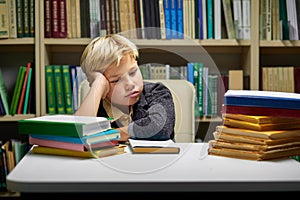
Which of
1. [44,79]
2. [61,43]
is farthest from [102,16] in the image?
[44,79]

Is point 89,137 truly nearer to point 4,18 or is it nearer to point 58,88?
point 58,88

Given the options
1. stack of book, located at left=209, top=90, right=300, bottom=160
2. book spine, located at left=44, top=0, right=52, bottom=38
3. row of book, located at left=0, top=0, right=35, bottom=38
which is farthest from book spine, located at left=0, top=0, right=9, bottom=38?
stack of book, located at left=209, top=90, right=300, bottom=160

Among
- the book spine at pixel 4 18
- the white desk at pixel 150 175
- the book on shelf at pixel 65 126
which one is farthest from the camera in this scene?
the book spine at pixel 4 18

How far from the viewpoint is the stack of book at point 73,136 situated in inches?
47.8

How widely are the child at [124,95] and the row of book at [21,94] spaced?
102 centimetres

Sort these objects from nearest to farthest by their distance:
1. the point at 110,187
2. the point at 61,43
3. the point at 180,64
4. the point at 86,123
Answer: the point at 110,187 → the point at 86,123 → the point at 61,43 → the point at 180,64

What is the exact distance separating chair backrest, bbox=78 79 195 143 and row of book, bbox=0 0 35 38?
0.75 meters

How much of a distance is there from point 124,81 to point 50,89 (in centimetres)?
126

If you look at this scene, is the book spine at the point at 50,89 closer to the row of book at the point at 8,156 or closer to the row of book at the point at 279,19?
the row of book at the point at 8,156

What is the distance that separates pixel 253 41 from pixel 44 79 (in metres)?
1.15

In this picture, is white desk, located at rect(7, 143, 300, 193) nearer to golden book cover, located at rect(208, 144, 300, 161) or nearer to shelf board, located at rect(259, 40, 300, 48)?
golden book cover, located at rect(208, 144, 300, 161)

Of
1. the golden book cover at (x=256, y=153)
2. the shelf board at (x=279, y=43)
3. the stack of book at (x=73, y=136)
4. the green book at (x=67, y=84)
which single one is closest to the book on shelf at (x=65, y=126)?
the stack of book at (x=73, y=136)

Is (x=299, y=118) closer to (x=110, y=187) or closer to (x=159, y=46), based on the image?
(x=110, y=187)

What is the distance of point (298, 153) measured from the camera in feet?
4.25
